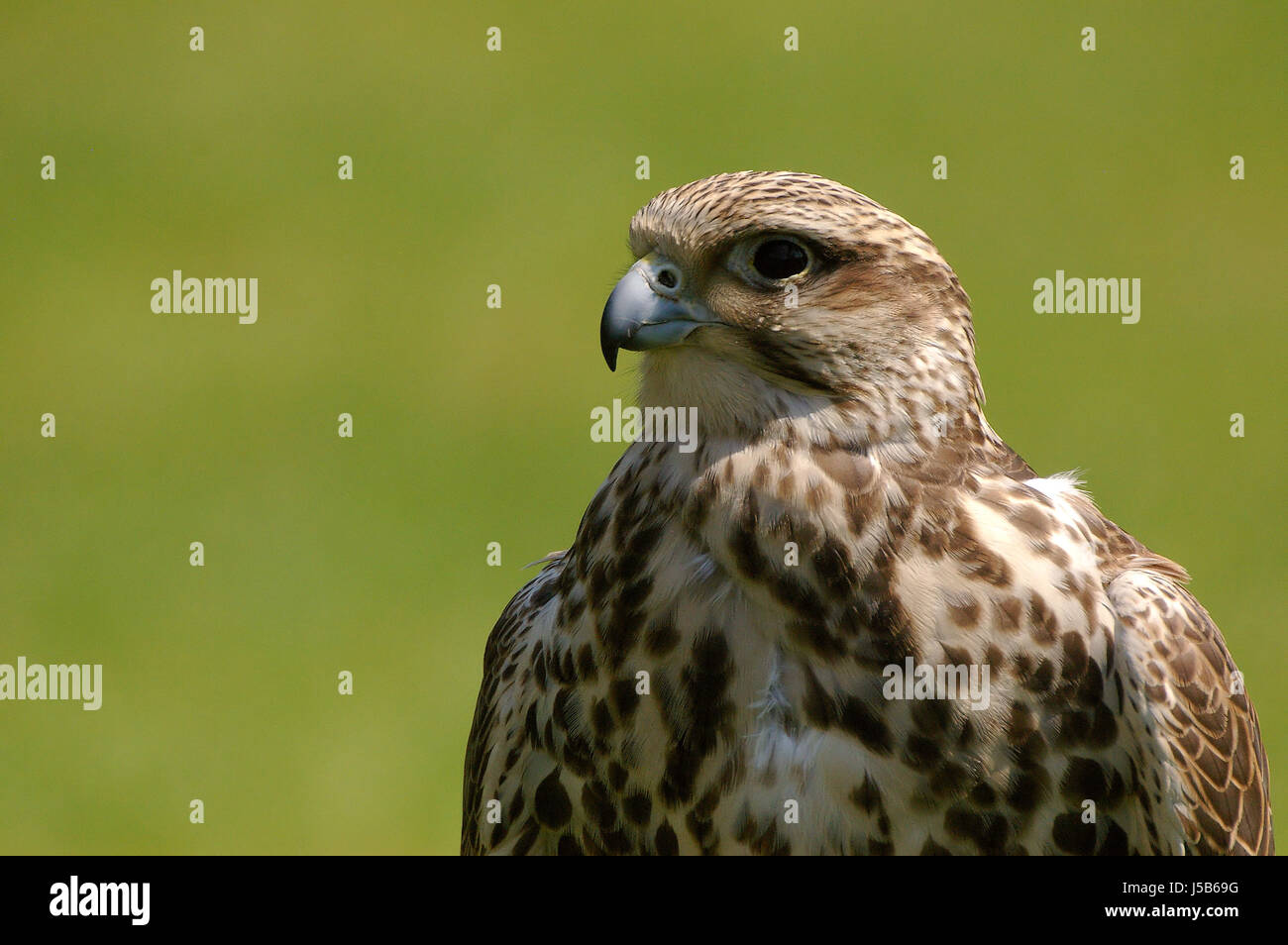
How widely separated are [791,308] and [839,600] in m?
0.58

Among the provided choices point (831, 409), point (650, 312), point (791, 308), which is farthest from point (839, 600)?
point (650, 312)

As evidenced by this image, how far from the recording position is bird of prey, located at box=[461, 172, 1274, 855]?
321 centimetres

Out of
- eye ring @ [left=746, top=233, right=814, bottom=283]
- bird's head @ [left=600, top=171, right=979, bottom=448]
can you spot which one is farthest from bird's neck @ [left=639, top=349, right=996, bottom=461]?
eye ring @ [left=746, top=233, right=814, bottom=283]

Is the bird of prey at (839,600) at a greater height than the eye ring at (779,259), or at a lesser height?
lesser

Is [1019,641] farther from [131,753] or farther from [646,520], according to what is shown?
[131,753]

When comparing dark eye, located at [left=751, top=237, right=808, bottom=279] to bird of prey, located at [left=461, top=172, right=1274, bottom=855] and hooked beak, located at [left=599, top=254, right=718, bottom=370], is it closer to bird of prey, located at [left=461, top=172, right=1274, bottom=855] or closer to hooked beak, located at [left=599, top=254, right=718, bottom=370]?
bird of prey, located at [left=461, top=172, right=1274, bottom=855]

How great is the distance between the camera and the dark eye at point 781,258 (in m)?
3.31

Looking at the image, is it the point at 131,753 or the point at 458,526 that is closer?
the point at 131,753

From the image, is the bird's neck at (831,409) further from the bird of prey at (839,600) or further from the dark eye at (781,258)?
the dark eye at (781,258)

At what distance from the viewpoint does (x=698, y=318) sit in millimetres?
3348

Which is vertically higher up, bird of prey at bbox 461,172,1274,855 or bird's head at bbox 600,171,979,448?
bird's head at bbox 600,171,979,448

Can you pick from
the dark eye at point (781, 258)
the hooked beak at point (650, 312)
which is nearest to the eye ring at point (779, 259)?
the dark eye at point (781, 258)
